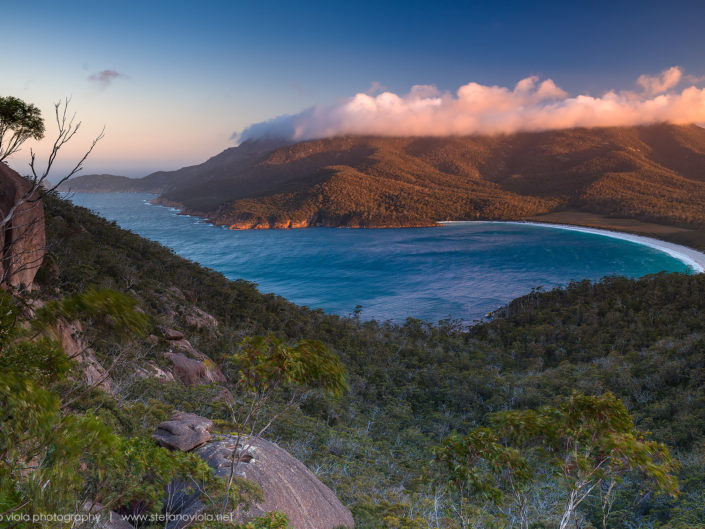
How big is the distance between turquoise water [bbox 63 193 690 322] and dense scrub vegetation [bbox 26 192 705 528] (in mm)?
18601

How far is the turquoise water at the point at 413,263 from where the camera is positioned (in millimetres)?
67969

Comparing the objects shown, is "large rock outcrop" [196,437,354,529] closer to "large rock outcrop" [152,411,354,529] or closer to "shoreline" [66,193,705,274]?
"large rock outcrop" [152,411,354,529]

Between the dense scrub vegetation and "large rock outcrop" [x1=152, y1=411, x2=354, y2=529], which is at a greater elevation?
"large rock outcrop" [x1=152, y1=411, x2=354, y2=529]

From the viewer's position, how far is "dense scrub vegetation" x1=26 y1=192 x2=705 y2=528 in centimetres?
1087

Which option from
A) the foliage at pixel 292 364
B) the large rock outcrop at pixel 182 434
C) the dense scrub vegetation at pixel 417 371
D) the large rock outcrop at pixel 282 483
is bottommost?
the dense scrub vegetation at pixel 417 371

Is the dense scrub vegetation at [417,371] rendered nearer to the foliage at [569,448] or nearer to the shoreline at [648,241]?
the foliage at [569,448]

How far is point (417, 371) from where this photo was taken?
28.5 meters

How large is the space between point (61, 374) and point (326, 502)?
6.11 m

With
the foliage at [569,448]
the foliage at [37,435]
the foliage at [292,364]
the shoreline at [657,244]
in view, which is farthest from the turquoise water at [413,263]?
the foliage at [37,435]

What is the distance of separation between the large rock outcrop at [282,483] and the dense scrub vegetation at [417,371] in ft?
4.33

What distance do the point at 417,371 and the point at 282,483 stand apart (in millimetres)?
22575

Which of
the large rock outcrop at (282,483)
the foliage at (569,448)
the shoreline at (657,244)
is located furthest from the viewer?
the shoreline at (657,244)

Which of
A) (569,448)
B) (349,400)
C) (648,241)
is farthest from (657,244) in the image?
(569,448)

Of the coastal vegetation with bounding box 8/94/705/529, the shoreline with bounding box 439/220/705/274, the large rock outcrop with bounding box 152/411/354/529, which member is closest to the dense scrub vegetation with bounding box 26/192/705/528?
the coastal vegetation with bounding box 8/94/705/529
